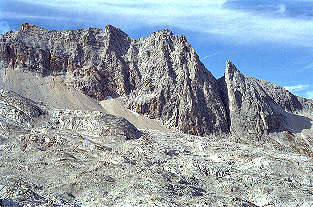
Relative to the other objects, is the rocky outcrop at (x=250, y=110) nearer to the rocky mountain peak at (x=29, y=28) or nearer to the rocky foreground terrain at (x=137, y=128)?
the rocky foreground terrain at (x=137, y=128)

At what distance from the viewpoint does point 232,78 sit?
85.4 m

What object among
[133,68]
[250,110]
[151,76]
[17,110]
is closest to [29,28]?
[133,68]

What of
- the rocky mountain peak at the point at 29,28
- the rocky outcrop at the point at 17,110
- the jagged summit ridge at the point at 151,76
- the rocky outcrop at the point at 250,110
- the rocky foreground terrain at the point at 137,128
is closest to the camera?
the rocky foreground terrain at the point at 137,128

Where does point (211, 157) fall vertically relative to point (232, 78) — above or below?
below

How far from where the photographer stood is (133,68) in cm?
8606

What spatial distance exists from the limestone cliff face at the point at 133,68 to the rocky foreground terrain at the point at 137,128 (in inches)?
10.9

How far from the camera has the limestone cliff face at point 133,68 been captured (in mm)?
75500

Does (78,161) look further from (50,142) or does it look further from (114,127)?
(114,127)

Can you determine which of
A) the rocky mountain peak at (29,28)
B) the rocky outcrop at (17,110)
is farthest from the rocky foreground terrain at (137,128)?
the rocky mountain peak at (29,28)

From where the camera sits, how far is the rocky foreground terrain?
88.5 ft

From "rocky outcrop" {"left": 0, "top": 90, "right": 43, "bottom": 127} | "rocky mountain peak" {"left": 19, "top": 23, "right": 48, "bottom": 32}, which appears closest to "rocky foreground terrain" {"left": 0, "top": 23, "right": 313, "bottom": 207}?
"rocky outcrop" {"left": 0, "top": 90, "right": 43, "bottom": 127}

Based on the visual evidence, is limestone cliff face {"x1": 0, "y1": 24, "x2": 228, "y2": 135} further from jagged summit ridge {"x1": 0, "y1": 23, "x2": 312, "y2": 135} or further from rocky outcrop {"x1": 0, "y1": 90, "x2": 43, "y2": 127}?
rocky outcrop {"x1": 0, "y1": 90, "x2": 43, "y2": 127}

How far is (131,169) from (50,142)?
42.1 feet

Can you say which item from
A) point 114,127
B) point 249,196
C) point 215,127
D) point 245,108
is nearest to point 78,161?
point 114,127
